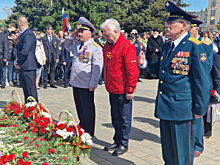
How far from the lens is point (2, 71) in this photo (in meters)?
10.6

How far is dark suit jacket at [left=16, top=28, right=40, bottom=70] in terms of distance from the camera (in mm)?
6043

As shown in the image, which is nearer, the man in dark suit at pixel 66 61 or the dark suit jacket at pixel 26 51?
the dark suit jacket at pixel 26 51

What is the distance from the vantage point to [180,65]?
3229 mm

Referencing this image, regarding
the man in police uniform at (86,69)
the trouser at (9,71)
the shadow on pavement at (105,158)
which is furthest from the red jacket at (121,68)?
the trouser at (9,71)

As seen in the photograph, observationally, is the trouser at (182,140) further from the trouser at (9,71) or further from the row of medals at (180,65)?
the trouser at (9,71)

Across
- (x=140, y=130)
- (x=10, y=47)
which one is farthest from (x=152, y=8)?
(x=140, y=130)

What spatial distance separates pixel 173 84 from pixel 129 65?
50.0 inches

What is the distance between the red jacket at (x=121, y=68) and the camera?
442cm

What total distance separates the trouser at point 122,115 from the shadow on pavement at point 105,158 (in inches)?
12.1

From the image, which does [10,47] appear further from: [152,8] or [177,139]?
[152,8]

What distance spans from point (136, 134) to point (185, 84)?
8.58 ft

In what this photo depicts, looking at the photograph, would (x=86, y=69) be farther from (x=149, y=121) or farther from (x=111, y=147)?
(x=149, y=121)

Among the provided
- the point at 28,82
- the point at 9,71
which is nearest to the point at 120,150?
the point at 28,82

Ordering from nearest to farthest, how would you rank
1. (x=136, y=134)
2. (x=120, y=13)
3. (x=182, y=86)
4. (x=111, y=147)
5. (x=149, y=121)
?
(x=182, y=86) → (x=111, y=147) → (x=136, y=134) → (x=149, y=121) → (x=120, y=13)
